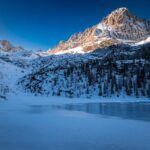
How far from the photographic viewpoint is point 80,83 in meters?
121

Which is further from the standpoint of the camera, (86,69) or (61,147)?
(86,69)

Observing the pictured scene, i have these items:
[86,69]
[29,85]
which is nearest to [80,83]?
[86,69]

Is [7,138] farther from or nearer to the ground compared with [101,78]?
nearer to the ground

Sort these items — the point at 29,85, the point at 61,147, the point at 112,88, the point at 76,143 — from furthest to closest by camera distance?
the point at 29,85, the point at 112,88, the point at 76,143, the point at 61,147

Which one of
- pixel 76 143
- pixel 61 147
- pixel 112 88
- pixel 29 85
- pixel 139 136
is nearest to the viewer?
pixel 61 147

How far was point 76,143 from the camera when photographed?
16484 mm

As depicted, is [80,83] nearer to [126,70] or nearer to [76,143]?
[126,70]

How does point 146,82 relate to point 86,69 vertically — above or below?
below

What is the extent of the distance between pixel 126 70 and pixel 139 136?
364ft

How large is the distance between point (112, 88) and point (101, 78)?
47.6 feet

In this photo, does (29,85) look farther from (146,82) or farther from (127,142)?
(127,142)

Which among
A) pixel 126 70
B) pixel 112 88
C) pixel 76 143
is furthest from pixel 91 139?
pixel 126 70

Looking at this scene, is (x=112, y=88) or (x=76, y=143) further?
(x=112, y=88)

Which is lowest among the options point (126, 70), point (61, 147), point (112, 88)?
point (61, 147)
